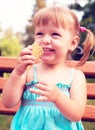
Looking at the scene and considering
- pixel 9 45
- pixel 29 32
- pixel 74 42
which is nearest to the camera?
pixel 74 42

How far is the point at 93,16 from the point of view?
10.1m

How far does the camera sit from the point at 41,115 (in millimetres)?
2020

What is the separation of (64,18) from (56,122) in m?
0.51

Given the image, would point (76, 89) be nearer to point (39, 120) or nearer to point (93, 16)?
point (39, 120)

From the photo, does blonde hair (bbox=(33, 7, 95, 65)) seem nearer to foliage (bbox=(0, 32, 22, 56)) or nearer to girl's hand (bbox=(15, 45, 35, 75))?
girl's hand (bbox=(15, 45, 35, 75))

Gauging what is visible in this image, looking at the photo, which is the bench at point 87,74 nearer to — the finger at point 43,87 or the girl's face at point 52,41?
the girl's face at point 52,41

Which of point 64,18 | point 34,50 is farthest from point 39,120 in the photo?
point 64,18

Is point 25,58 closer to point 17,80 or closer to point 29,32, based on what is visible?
point 17,80

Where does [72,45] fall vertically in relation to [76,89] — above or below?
above

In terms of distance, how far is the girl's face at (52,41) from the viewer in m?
1.97

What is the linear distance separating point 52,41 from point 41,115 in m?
0.37

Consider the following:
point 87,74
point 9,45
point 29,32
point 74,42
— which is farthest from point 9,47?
point 74,42

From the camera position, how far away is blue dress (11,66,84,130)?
2.02 m

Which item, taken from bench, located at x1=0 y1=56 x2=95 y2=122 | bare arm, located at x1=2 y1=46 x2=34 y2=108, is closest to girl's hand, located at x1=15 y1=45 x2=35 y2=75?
bare arm, located at x1=2 y1=46 x2=34 y2=108
